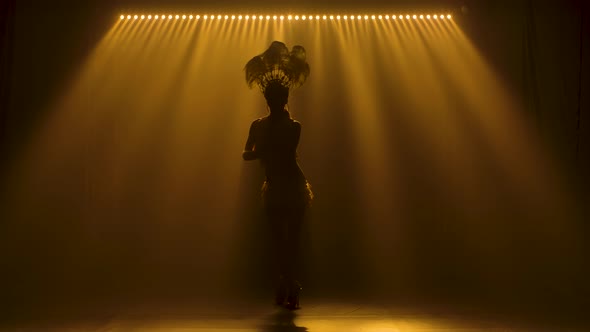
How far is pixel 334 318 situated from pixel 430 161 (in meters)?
2.04

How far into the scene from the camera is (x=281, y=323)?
308cm

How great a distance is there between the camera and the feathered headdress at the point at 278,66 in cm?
351

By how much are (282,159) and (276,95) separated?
0.47 metres

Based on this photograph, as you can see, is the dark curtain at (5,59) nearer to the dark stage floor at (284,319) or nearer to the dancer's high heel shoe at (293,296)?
the dark stage floor at (284,319)

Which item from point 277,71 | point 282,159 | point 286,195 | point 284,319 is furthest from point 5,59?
point 284,319

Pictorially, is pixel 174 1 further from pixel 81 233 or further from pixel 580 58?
pixel 580 58

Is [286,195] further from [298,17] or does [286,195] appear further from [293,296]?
[298,17]

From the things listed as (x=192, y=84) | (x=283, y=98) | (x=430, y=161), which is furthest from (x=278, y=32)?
(x=430, y=161)

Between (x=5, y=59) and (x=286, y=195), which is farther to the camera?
(x=5, y=59)

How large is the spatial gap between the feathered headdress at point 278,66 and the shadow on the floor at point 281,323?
5.46 feet

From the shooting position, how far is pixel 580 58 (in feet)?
14.6

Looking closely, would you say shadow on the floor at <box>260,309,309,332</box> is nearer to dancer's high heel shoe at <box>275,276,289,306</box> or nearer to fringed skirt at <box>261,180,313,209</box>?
dancer's high heel shoe at <box>275,276,289,306</box>

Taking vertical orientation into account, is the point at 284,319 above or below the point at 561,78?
below

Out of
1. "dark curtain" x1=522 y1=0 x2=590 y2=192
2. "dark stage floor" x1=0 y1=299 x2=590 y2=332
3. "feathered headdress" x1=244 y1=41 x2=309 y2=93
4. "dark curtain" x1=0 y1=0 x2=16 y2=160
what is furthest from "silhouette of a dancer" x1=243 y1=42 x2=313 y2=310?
"dark curtain" x1=0 y1=0 x2=16 y2=160
